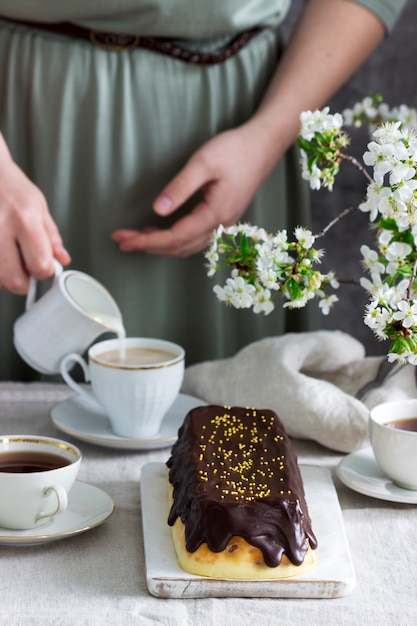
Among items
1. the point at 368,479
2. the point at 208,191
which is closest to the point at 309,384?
the point at 368,479

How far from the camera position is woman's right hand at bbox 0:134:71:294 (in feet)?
3.63

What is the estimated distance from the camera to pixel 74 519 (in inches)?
32.4

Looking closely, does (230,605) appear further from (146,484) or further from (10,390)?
(10,390)

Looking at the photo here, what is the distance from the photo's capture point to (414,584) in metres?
0.75

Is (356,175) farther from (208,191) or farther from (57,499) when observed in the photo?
(57,499)

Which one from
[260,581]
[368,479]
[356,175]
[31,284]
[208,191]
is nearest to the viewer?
[260,581]

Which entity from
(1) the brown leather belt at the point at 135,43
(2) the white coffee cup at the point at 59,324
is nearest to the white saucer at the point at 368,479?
Answer: (2) the white coffee cup at the point at 59,324

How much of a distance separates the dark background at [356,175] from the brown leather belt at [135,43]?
42 cm

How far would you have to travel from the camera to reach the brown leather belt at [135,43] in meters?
1.37

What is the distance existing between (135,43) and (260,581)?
0.92 metres

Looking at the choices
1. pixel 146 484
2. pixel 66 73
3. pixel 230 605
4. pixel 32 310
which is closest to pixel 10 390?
pixel 32 310

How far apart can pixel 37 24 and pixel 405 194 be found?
0.79 m

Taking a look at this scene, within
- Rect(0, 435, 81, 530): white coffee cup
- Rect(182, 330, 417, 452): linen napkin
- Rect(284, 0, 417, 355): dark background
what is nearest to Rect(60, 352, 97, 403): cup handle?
Rect(182, 330, 417, 452): linen napkin

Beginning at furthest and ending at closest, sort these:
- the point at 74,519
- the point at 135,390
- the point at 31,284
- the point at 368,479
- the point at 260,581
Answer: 1. the point at 31,284
2. the point at 135,390
3. the point at 368,479
4. the point at 74,519
5. the point at 260,581
